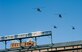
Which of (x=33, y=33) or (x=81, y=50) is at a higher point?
(x=33, y=33)

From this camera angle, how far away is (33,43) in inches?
3674

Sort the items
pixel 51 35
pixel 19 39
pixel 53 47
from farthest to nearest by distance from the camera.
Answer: pixel 19 39
pixel 51 35
pixel 53 47

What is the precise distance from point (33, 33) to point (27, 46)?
4833 mm

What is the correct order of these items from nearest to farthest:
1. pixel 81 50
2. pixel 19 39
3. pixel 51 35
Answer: pixel 81 50 → pixel 51 35 → pixel 19 39

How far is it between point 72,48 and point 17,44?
2426 centimetres

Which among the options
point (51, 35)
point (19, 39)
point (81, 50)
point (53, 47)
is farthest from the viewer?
point (19, 39)

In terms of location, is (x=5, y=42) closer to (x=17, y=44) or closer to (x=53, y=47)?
(x=17, y=44)

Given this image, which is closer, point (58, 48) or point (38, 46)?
point (58, 48)

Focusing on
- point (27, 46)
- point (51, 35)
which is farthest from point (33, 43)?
point (51, 35)

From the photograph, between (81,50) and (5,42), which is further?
(5,42)

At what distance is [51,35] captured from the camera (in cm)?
8806

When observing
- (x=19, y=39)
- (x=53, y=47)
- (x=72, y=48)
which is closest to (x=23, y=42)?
(x=19, y=39)

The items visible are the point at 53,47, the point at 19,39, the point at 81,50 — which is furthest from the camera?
the point at 19,39

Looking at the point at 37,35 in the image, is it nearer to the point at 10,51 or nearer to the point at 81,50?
the point at 10,51
